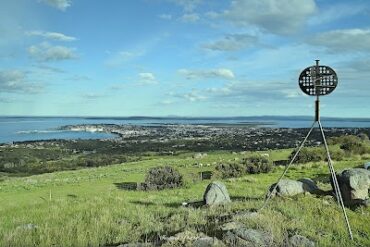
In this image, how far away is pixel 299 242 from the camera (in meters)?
9.48

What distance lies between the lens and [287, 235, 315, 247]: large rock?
9.36 meters

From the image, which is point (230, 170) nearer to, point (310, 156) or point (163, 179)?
point (163, 179)

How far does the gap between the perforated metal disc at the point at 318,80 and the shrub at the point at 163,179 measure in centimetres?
2547

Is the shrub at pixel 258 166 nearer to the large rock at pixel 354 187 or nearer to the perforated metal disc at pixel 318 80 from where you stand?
the large rock at pixel 354 187

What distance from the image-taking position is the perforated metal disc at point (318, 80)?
1179 centimetres

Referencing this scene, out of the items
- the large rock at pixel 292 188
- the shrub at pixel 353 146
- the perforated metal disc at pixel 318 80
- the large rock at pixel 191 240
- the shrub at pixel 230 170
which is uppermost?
the perforated metal disc at pixel 318 80

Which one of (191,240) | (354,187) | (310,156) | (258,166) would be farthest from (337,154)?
(191,240)

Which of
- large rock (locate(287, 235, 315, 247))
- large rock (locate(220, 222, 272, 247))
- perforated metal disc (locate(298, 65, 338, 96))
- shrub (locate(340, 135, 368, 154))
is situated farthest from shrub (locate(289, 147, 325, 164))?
large rock (locate(220, 222, 272, 247))

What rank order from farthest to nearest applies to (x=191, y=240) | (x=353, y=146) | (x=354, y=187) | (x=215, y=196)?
(x=353, y=146) → (x=215, y=196) → (x=354, y=187) → (x=191, y=240)

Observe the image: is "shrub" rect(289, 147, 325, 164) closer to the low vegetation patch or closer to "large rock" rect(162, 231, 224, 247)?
the low vegetation patch

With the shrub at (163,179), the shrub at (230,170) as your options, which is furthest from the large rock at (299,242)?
the shrub at (230,170)

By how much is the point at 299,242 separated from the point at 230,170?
117 feet

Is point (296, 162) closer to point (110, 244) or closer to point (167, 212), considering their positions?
point (167, 212)

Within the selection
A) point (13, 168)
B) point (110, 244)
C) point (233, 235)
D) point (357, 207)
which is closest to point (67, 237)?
point (110, 244)
